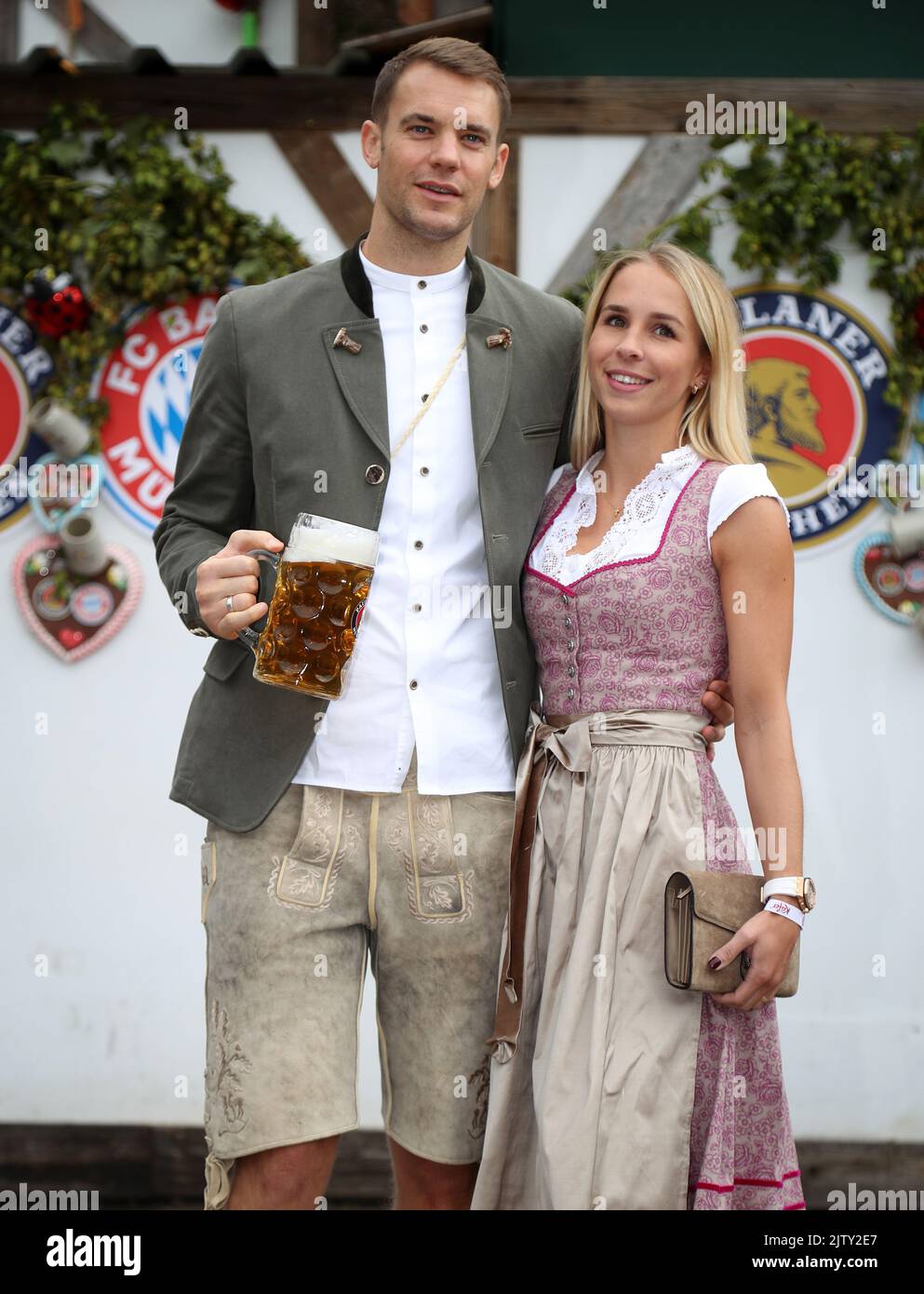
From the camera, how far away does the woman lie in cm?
215

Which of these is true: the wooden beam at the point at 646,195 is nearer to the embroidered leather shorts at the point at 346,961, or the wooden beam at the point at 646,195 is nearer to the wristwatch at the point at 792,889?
the embroidered leather shorts at the point at 346,961

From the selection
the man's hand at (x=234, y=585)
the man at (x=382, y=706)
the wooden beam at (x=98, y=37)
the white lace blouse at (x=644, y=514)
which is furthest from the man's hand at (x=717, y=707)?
the wooden beam at (x=98, y=37)

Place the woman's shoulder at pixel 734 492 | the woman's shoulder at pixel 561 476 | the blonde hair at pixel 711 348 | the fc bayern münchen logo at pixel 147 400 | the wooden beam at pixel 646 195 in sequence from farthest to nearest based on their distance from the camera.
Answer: the fc bayern münchen logo at pixel 147 400 → the wooden beam at pixel 646 195 → the woman's shoulder at pixel 561 476 → the blonde hair at pixel 711 348 → the woman's shoulder at pixel 734 492

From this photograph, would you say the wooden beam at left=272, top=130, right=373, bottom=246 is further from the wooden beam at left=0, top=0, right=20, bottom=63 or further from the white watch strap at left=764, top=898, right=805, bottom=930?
the white watch strap at left=764, top=898, right=805, bottom=930

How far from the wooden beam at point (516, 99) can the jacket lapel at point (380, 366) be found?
1.80m

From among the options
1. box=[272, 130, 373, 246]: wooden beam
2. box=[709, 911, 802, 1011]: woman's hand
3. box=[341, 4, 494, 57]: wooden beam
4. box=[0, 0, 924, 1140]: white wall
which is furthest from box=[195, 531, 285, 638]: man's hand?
box=[341, 4, 494, 57]: wooden beam

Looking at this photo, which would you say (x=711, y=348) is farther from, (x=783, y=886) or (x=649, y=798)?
(x=783, y=886)

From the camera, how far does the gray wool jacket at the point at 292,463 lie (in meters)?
2.32

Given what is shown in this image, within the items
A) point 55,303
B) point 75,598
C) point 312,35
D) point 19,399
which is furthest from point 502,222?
point 75,598

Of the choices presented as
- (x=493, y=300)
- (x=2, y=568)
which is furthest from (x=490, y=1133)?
(x=2, y=568)

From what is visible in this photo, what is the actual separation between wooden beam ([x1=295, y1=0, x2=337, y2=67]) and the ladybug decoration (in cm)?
90

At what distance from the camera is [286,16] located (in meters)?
4.27
